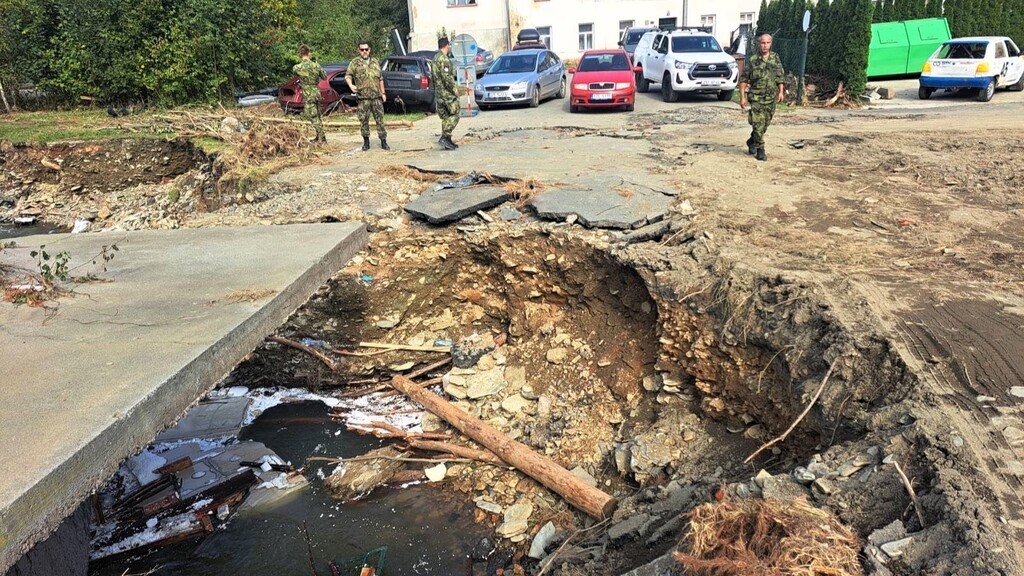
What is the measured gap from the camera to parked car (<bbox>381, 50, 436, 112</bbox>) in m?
17.4

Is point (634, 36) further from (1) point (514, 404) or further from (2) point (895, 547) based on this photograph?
(2) point (895, 547)

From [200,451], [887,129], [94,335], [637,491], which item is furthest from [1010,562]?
[887,129]

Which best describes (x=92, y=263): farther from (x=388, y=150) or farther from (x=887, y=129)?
(x=887, y=129)

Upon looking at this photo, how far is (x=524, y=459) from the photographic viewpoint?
219 inches

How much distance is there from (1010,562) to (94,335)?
196 inches

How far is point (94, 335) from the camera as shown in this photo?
4.15 meters

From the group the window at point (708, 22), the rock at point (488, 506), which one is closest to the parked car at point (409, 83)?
the rock at point (488, 506)

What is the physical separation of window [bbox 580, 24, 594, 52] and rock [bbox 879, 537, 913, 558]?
1330 inches

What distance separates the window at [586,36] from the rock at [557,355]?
3009 cm

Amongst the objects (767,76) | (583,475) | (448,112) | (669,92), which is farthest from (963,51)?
(583,475)

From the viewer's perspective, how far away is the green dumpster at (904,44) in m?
21.6

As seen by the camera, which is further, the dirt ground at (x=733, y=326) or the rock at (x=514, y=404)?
the rock at (x=514, y=404)

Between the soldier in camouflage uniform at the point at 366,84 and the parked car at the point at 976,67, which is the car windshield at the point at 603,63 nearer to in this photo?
the soldier in camouflage uniform at the point at 366,84

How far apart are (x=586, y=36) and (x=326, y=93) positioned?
1976 centimetres
